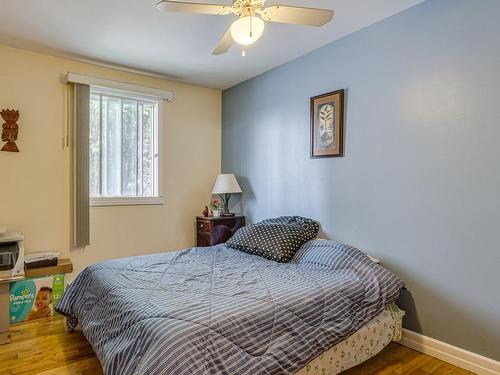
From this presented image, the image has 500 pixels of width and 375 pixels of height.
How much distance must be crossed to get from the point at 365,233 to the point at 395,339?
31.1 inches

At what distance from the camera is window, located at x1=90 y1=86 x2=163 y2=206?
11.2 feet

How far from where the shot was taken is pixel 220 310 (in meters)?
1.55

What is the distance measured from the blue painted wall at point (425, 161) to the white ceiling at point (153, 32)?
216mm

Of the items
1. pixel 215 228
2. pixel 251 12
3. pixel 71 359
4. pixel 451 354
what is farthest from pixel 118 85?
pixel 451 354

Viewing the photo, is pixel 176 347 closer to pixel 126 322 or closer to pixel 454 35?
pixel 126 322

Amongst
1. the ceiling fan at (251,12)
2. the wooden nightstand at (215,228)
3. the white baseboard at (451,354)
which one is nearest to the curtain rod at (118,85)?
the wooden nightstand at (215,228)

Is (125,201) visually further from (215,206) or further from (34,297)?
(34,297)

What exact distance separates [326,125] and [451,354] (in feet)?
6.43

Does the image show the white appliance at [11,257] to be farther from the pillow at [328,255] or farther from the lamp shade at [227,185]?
the pillow at [328,255]

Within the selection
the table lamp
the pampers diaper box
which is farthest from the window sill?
the pampers diaper box

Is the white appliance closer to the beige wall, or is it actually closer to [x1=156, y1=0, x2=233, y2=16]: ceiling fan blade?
the beige wall

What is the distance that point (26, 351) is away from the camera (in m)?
2.25

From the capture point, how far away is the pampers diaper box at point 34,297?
2709mm

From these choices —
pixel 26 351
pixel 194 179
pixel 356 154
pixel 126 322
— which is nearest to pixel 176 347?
pixel 126 322
